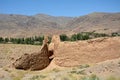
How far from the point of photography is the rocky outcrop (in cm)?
2348

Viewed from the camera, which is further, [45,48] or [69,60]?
[45,48]

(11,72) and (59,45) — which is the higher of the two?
(59,45)

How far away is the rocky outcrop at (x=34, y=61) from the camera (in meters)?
23.5

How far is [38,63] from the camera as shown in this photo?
948 inches

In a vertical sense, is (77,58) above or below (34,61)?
above

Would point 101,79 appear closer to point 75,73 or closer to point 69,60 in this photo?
point 75,73

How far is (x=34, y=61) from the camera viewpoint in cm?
2381

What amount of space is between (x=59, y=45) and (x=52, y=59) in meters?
2.19

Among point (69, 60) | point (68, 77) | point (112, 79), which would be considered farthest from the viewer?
point (69, 60)

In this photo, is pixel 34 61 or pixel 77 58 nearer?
pixel 77 58

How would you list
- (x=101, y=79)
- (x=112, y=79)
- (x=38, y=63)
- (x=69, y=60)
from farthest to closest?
(x=38, y=63)
(x=69, y=60)
(x=101, y=79)
(x=112, y=79)

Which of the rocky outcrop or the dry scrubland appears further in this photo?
the rocky outcrop

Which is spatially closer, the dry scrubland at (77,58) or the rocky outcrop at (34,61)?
the dry scrubland at (77,58)

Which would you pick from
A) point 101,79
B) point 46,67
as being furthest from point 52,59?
point 101,79
